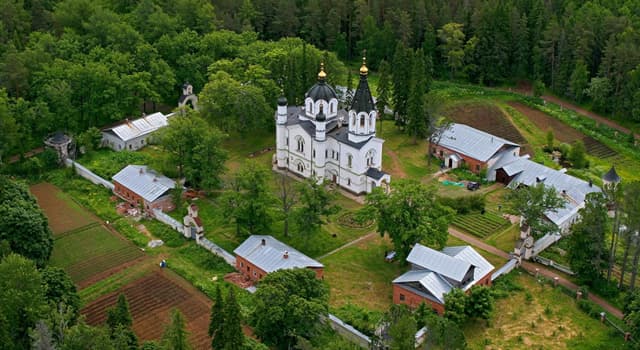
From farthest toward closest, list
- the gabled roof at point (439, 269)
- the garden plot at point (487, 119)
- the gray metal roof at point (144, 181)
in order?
the garden plot at point (487, 119) < the gray metal roof at point (144, 181) < the gabled roof at point (439, 269)

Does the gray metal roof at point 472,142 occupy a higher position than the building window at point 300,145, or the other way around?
the building window at point 300,145

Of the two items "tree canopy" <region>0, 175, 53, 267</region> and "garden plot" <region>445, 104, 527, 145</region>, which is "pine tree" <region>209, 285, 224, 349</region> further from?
"garden plot" <region>445, 104, 527, 145</region>

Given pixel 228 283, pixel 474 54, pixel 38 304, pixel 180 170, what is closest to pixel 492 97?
pixel 474 54

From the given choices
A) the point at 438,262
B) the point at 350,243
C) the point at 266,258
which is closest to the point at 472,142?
the point at 350,243

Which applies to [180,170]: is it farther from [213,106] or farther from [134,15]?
[134,15]

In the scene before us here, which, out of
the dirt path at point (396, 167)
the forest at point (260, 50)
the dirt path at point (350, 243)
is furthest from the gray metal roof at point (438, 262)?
the forest at point (260, 50)

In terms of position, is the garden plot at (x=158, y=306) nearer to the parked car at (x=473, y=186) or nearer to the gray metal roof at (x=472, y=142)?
the parked car at (x=473, y=186)

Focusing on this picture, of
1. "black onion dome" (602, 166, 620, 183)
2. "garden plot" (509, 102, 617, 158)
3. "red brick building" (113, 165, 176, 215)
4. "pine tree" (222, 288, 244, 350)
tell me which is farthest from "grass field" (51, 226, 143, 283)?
"garden plot" (509, 102, 617, 158)

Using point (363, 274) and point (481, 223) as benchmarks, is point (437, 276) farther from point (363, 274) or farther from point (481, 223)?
point (481, 223)
